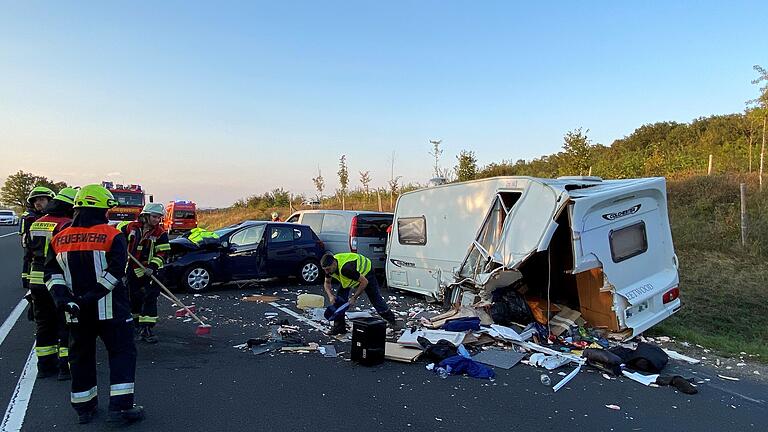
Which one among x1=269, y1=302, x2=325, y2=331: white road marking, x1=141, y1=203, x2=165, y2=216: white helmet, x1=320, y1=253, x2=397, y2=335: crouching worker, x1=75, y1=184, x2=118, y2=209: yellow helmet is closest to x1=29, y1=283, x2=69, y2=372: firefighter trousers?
x1=75, y1=184, x2=118, y2=209: yellow helmet

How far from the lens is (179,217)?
28.4 m

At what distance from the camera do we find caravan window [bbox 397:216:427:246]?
30.0 ft

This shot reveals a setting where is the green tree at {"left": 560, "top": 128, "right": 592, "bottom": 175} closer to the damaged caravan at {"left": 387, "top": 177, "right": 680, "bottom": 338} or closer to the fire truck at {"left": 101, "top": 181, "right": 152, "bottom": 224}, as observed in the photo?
the damaged caravan at {"left": 387, "top": 177, "right": 680, "bottom": 338}

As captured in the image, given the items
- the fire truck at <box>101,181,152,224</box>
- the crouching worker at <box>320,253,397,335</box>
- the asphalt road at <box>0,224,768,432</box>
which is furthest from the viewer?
the fire truck at <box>101,181,152,224</box>

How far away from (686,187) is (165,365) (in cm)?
1441

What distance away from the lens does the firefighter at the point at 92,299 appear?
3.80 metres

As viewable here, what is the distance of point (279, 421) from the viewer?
398 centimetres

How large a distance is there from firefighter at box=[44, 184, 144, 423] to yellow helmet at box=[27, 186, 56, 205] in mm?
2095

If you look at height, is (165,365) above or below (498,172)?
below

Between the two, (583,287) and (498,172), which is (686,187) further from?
(498,172)

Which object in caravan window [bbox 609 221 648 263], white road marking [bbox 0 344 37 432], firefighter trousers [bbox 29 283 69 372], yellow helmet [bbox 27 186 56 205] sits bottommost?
white road marking [bbox 0 344 37 432]

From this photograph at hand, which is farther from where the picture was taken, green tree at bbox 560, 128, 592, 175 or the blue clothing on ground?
green tree at bbox 560, 128, 592, 175

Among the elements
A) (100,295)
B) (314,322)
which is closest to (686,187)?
(314,322)

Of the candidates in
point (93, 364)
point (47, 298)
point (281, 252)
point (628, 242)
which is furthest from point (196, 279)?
point (628, 242)
